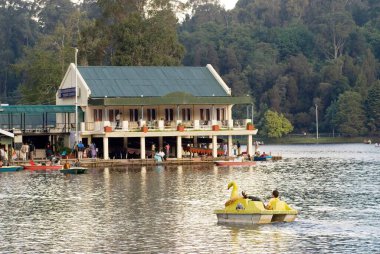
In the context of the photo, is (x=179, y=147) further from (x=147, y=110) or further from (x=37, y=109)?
(x=37, y=109)

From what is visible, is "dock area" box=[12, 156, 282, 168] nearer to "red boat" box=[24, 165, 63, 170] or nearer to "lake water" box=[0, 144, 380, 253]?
"red boat" box=[24, 165, 63, 170]

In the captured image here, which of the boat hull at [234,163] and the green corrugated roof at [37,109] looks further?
the green corrugated roof at [37,109]

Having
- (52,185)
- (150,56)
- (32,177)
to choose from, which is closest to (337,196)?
(52,185)

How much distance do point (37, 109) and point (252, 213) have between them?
58.9 meters

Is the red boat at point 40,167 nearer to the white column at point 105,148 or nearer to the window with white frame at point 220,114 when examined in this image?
the white column at point 105,148

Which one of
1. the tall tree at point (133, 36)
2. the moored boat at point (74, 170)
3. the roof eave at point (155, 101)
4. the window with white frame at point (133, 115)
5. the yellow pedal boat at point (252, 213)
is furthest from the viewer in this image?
the tall tree at point (133, 36)

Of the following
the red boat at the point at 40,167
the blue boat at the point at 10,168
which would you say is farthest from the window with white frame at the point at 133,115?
the blue boat at the point at 10,168

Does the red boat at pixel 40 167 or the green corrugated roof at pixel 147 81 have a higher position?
the green corrugated roof at pixel 147 81

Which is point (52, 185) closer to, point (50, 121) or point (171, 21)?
point (50, 121)

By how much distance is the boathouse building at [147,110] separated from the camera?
107250 mm

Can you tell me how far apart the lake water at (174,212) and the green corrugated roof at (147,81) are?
15.4m

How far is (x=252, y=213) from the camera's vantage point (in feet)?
174

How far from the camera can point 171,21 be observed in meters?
147

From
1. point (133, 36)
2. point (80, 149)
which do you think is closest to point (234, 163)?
point (80, 149)
